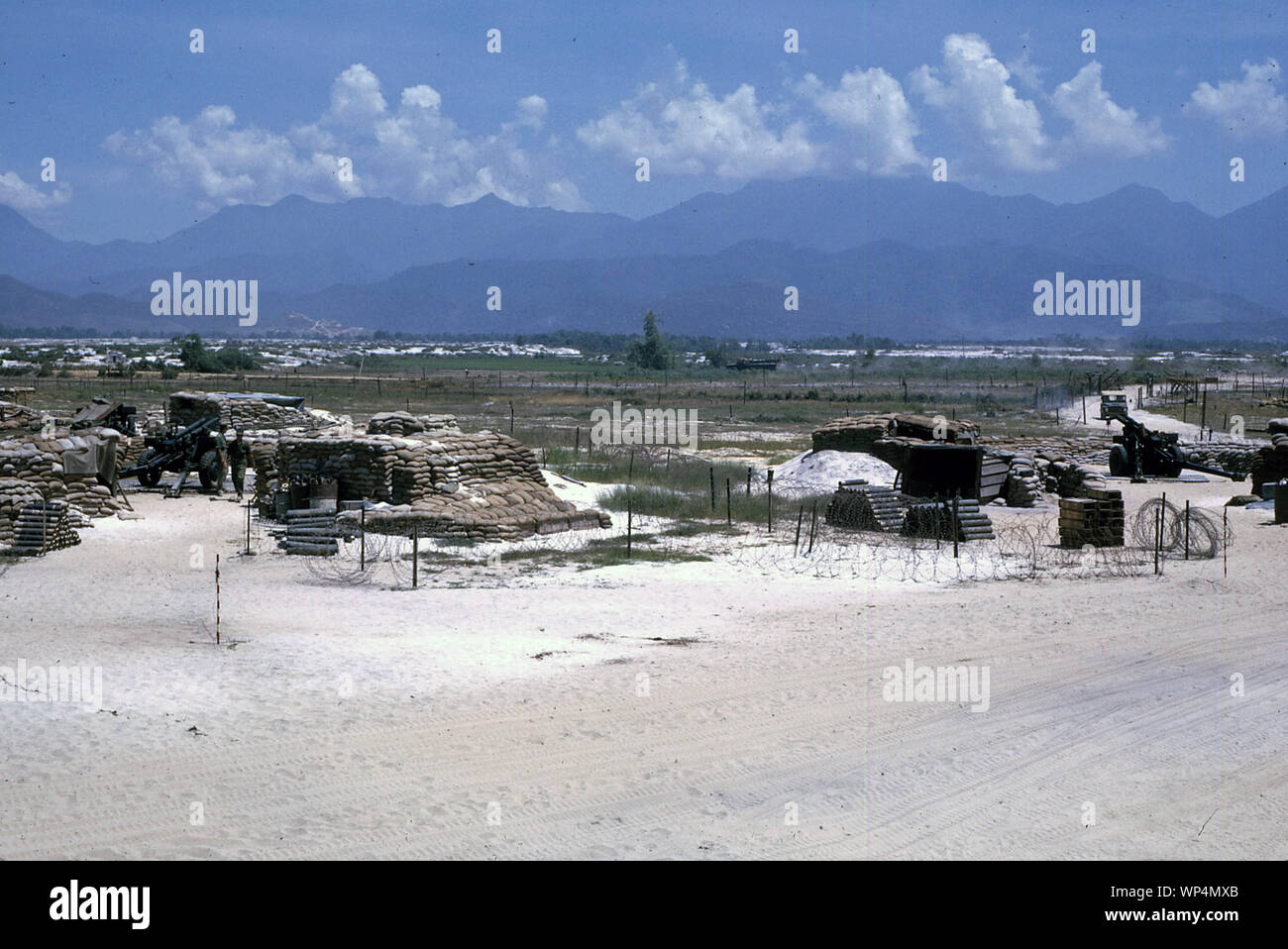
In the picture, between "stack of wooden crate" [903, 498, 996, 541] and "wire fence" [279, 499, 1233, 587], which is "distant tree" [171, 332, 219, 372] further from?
"stack of wooden crate" [903, 498, 996, 541]

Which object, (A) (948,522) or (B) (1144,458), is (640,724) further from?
(B) (1144,458)

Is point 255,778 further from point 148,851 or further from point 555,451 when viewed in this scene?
point 555,451

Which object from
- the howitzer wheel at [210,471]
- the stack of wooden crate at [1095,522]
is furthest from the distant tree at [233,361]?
the stack of wooden crate at [1095,522]

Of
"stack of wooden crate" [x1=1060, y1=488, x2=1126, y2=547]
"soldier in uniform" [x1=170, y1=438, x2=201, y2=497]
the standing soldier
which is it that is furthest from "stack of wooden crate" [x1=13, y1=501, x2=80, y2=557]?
"stack of wooden crate" [x1=1060, y1=488, x2=1126, y2=547]

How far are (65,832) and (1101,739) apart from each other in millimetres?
8088

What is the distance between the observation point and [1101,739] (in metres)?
10.8

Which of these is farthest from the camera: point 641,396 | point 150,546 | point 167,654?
point 641,396

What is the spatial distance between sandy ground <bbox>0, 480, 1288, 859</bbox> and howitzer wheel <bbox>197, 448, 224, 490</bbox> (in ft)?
30.7

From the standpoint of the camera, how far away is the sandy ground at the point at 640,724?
8.68m

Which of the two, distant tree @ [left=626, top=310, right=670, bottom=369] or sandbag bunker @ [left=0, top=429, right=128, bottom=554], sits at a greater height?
distant tree @ [left=626, top=310, right=670, bottom=369]

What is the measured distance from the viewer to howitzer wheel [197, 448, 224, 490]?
88.5 ft

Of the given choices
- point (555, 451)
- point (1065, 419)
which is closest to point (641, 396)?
point (1065, 419)

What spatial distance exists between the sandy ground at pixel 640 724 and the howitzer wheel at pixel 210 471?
30.7 ft

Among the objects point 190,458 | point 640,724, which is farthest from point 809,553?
point 190,458
